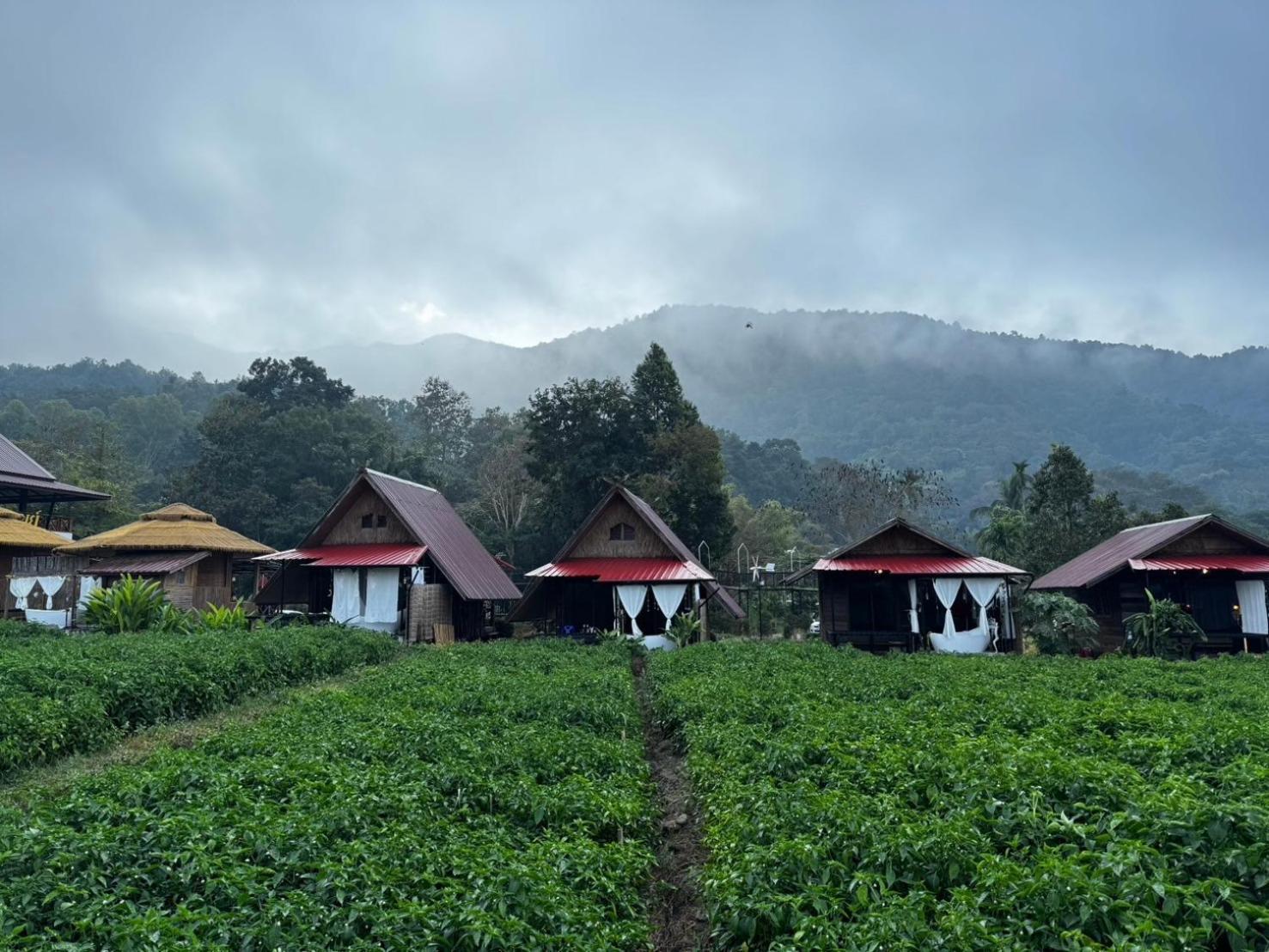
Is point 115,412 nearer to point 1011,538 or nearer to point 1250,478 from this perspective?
point 1011,538

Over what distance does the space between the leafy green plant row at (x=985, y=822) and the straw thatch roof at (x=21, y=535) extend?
26294mm

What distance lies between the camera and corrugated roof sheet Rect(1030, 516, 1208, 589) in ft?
80.8

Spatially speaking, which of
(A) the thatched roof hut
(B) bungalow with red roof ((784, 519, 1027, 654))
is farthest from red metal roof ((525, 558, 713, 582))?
(A) the thatched roof hut

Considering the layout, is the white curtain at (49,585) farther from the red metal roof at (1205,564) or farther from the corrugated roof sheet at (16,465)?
the red metal roof at (1205,564)

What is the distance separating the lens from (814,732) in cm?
907

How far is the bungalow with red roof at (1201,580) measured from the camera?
2405cm

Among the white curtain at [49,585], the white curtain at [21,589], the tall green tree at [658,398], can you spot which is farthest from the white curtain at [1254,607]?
the white curtain at [21,589]

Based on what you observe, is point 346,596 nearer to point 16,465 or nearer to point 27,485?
point 27,485

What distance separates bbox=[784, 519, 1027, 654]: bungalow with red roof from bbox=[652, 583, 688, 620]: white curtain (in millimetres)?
4041

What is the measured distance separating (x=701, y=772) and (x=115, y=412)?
8553cm

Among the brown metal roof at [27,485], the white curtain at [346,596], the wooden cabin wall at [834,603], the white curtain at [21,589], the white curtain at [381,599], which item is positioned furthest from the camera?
the brown metal roof at [27,485]

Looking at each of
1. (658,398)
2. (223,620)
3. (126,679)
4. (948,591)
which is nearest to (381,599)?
(223,620)

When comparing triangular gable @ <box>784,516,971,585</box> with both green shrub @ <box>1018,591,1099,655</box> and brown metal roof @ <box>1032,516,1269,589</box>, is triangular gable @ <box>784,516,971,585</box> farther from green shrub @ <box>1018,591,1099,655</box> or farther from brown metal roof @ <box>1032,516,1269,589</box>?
brown metal roof @ <box>1032,516,1269,589</box>

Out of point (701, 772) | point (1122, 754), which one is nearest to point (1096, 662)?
point (1122, 754)
